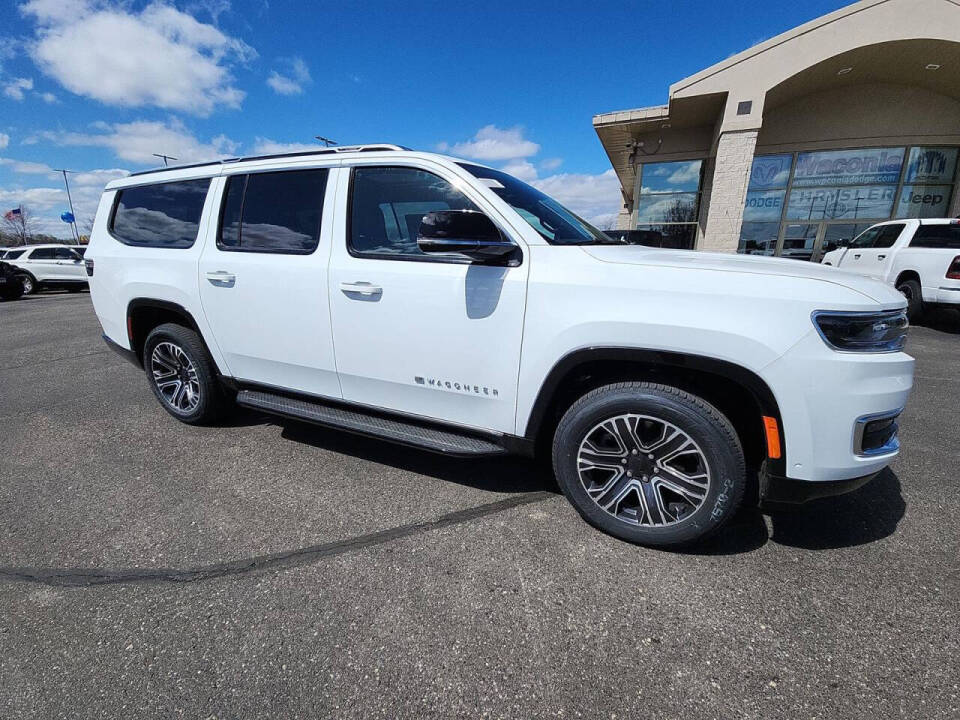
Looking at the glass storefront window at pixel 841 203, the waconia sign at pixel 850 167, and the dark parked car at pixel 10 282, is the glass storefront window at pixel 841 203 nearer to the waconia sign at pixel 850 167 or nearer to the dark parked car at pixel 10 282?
the waconia sign at pixel 850 167

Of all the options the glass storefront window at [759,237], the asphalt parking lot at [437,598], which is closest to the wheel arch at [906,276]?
the asphalt parking lot at [437,598]

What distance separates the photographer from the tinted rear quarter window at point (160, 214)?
3303 millimetres

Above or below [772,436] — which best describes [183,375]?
below

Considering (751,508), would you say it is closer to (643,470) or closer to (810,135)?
(643,470)

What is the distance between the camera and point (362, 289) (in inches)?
102

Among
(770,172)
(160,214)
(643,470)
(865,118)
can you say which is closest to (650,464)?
(643,470)

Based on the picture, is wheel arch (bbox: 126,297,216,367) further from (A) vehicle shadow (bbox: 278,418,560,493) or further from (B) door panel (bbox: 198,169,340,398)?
(A) vehicle shadow (bbox: 278,418,560,493)

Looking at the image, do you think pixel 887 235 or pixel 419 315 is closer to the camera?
pixel 419 315

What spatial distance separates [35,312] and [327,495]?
1360cm

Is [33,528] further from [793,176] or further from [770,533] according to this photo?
[793,176]

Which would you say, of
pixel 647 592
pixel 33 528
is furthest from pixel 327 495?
pixel 647 592

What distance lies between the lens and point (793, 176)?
13812 millimetres

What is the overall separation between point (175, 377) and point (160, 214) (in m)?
1.28

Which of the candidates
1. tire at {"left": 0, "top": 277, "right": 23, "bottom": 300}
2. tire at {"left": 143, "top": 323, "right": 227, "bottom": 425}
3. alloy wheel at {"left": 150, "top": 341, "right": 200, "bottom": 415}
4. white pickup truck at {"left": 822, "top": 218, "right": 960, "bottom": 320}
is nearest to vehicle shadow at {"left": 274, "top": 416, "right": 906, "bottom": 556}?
tire at {"left": 143, "top": 323, "right": 227, "bottom": 425}
